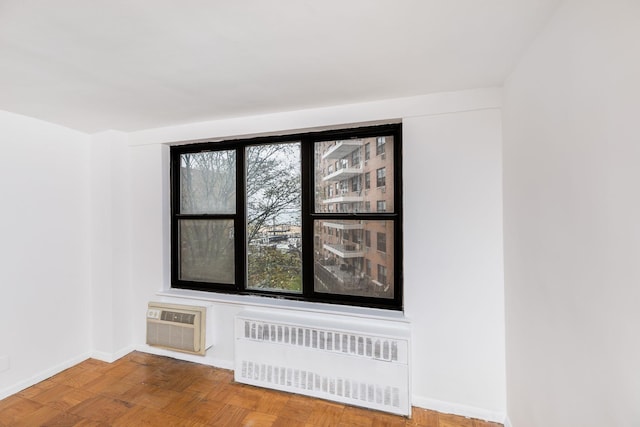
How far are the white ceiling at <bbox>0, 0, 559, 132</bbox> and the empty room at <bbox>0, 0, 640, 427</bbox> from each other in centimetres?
1

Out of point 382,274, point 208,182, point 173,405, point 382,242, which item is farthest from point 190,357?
point 382,242

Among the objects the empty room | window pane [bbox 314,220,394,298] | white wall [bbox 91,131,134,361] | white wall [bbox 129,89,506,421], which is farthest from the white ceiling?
window pane [bbox 314,220,394,298]

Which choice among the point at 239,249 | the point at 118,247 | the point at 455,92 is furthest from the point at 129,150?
the point at 455,92

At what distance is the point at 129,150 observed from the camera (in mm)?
3086

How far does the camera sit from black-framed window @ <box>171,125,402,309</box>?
2436 millimetres

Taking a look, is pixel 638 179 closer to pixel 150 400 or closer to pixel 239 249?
pixel 239 249

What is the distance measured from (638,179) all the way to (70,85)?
2.84 meters

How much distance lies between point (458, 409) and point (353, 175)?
1.92 meters

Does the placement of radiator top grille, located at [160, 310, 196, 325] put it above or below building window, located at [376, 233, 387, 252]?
below

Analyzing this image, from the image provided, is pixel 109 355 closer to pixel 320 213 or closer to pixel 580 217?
pixel 320 213

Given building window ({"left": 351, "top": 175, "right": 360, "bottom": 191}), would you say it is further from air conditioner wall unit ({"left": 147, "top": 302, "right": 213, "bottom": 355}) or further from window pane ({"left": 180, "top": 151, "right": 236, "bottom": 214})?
air conditioner wall unit ({"left": 147, "top": 302, "right": 213, "bottom": 355})

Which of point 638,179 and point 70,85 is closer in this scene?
point 638,179

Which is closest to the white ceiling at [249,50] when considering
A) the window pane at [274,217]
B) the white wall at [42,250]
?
the white wall at [42,250]

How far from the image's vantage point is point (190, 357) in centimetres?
287
